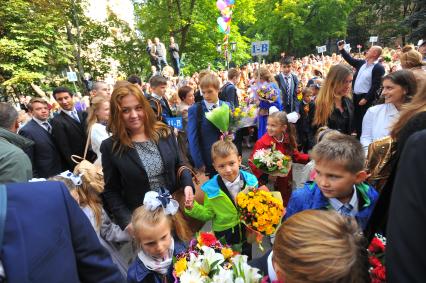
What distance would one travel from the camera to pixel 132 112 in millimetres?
2463

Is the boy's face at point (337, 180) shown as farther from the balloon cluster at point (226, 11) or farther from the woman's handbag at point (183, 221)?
the balloon cluster at point (226, 11)

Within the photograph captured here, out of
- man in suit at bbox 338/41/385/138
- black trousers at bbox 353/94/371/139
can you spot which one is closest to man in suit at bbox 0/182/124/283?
man in suit at bbox 338/41/385/138

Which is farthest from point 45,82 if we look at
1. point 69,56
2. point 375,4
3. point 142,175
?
point 375,4

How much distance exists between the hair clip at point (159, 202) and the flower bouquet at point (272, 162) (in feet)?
4.92

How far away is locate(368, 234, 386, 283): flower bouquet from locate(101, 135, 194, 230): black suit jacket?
1.65 metres

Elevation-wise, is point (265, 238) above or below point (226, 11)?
below

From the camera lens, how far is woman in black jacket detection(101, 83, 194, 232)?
2.45 meters

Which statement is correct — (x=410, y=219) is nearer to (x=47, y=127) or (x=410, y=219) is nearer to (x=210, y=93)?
(x=210, y=93)

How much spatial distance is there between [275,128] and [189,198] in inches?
74.2

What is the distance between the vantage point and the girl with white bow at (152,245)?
2133mm

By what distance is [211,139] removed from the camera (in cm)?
404

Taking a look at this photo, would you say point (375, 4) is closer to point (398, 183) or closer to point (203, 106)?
point (203, 106)

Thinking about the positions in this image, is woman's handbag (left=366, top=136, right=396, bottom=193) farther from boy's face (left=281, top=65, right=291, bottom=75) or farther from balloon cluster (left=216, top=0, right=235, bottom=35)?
balloon cluster (left=216, top=0, right=235, bottom=35)

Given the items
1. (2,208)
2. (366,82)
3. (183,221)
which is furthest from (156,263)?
(366,82)
